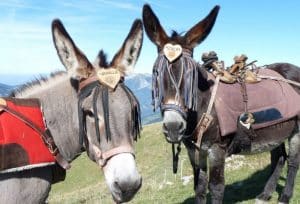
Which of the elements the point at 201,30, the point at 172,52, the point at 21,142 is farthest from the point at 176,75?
the point at 21,142

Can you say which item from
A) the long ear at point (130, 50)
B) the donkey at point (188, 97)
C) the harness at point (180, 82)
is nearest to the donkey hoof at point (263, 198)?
the donkey at point (188, 97)

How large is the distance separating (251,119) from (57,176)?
4933 millimetres

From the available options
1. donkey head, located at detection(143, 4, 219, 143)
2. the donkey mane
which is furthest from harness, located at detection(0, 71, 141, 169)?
donkey head, located at detection(143, 4, 219, 143)

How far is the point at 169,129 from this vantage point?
7.09 meters

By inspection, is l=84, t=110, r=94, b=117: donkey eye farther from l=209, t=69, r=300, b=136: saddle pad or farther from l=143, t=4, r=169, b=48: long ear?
l=209, t=69, r=300, b=136: saddle pad

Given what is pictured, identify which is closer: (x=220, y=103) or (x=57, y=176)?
(x=57, y=176)

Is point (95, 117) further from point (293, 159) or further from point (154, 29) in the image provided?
point (293, 159)

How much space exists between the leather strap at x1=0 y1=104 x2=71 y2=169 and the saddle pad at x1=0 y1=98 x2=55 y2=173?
32mm

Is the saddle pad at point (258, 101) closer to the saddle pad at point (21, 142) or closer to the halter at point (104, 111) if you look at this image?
the halter at point (104, 111)

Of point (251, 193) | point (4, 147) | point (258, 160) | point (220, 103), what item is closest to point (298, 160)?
point (251, 193)

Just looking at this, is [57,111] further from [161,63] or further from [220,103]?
[220,103]

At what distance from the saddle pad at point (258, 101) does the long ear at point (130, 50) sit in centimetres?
382

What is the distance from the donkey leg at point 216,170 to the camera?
8203mm

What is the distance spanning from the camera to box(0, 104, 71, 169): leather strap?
450cm
